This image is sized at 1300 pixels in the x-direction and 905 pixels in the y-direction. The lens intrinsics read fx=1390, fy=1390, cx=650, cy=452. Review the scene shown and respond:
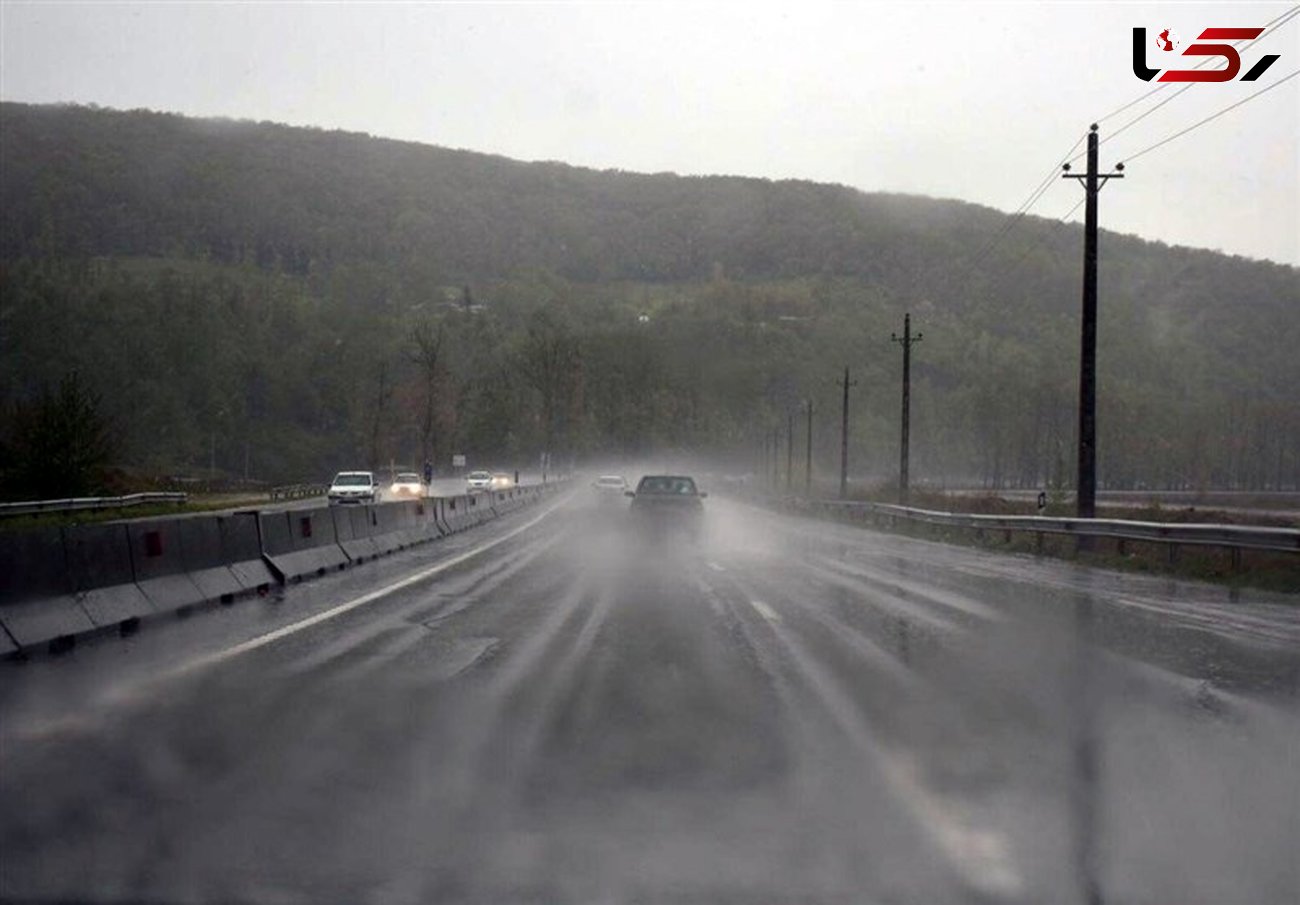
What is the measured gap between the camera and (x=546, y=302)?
156750 mm

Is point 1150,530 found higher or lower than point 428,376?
lower

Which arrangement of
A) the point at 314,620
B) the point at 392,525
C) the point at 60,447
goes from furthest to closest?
the point at 60,447, the point at 392,525, the point at 314,620

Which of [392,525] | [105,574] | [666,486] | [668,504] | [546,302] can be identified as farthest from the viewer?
[546,302]

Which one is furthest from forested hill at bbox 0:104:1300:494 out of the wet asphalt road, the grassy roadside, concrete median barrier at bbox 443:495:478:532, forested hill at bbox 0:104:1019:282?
the wet asphalt road

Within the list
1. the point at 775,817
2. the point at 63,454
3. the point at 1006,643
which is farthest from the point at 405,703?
the point at 63,454

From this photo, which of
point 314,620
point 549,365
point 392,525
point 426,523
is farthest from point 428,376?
point 314,620

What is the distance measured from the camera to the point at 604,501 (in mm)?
74562

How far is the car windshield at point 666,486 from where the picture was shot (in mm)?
40719

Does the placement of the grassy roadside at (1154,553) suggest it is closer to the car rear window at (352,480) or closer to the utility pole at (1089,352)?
the utility pole at (1089,352)

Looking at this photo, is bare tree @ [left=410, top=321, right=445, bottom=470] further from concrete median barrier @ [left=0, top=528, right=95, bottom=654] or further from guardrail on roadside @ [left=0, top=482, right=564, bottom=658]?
concrete median barrier @ [left=0, top=528, right=95, bottom=654]

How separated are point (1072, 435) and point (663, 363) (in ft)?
150

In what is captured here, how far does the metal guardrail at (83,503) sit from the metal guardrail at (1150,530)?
27.8 meters

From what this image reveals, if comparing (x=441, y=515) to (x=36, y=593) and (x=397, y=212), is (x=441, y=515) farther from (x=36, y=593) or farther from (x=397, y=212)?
(x=397, y=212)

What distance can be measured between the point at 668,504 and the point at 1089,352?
12425mm
